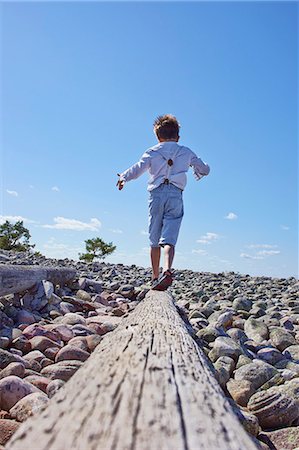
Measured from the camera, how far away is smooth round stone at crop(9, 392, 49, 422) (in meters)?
1.86

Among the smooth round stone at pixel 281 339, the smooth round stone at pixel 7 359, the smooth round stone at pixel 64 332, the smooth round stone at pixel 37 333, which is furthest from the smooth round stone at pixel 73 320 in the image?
the smooth round stone at pixel 281 339

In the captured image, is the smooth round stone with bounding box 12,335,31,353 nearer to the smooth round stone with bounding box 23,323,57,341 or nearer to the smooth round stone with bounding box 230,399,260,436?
the smooth round stone with bounding box 23,323,57,341

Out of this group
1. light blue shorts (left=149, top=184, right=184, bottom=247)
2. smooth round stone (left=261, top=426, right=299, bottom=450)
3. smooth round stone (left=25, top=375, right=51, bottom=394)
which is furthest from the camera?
light blue shorts (left=149, top=184, right=184, bottom=247)

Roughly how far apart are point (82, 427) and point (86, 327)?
3.18 metres

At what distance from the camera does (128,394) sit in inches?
33.9

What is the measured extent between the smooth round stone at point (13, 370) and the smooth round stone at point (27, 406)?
47cm

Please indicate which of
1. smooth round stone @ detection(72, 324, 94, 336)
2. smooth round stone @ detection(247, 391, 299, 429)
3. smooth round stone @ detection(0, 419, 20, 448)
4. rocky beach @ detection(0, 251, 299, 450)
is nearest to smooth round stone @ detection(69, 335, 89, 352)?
rocky beach @ detection(0, 251, 299, 450)

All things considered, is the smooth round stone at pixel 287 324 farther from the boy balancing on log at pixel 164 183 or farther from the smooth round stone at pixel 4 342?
the smooth round stone at pixel 4 342

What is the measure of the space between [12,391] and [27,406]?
0.71 feet

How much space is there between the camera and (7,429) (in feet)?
5.64

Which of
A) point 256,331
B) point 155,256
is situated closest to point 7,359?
point 155,256

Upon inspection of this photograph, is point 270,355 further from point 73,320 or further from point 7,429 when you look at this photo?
point 7,429

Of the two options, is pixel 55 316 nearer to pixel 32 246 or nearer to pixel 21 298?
pixel 21 298

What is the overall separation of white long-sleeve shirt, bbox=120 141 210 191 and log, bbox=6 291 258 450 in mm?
3581
